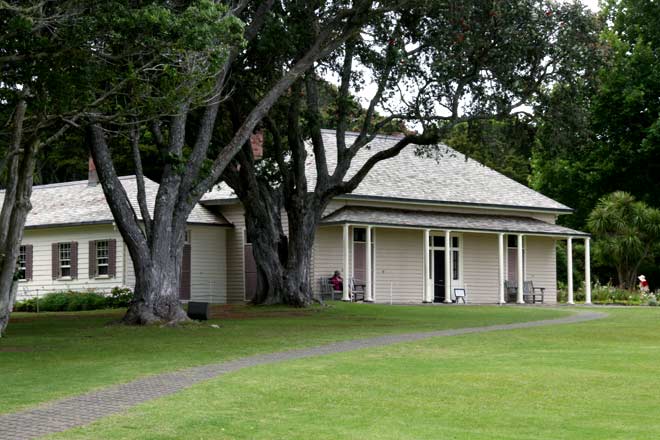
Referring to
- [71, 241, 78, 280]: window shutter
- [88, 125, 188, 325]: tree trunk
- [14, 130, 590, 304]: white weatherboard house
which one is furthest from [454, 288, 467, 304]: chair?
[88, 125, 188, 325]: tree trunk

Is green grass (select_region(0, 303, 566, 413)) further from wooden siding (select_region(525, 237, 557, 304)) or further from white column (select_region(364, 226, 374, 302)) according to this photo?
wooden siding (select_region(525, 237, 557, 304))

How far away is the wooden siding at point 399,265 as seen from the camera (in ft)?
128

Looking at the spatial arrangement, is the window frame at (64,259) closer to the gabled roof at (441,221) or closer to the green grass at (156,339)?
the green grass at (156,339)

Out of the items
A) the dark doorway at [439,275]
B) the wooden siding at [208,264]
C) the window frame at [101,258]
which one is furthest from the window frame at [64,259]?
the dark doorway at [439,275]

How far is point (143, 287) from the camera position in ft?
79.8

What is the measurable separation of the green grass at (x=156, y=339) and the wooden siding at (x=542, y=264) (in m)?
9.87

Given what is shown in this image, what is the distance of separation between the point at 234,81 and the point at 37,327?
28.0 ft

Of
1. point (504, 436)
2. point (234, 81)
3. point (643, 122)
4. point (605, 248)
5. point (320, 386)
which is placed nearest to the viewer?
point (504, 436)

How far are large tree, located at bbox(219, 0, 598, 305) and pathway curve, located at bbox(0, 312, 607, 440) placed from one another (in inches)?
409

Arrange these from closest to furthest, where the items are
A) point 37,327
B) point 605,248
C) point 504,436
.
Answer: point 504,436 → point 37,327 → point 605,248

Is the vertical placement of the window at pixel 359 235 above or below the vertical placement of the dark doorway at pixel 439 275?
above

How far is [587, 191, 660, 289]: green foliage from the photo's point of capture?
1844 inches

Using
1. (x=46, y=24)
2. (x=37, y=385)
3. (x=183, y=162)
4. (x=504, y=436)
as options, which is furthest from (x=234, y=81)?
(x=504, y=436)

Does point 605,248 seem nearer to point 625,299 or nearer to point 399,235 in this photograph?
point 625,299
